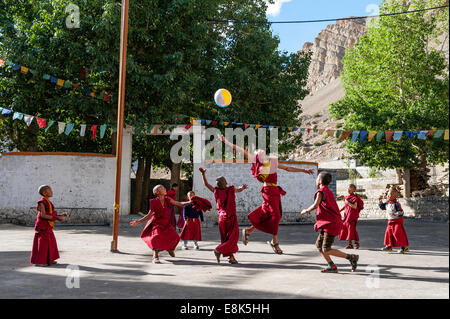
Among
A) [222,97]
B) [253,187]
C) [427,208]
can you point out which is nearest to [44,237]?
[222,97]

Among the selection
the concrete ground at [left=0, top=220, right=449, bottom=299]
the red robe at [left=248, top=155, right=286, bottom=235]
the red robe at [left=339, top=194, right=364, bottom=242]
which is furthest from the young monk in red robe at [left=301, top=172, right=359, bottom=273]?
the red robe at [left=339, top=194, right=364, bottom=242]

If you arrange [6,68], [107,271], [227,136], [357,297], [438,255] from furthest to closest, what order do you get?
[227,136] → [6,68] → [438,255] → [107,271] → [357,297]

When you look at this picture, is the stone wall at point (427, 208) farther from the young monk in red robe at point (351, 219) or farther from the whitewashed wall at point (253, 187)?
the young monk in red robe at point (351, 219)

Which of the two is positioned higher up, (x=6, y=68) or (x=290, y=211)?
(x=6, y=68)

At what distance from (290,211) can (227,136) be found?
16.6ft

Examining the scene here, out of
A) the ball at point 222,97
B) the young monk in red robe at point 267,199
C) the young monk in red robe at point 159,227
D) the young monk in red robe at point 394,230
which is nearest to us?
the young monk in red robe at point 159,227

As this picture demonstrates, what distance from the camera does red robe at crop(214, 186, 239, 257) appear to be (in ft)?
29.4

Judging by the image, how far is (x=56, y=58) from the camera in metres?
17.8

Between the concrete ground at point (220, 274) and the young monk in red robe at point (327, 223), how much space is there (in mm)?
303

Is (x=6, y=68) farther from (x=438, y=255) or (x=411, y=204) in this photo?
(x=411, y=204)

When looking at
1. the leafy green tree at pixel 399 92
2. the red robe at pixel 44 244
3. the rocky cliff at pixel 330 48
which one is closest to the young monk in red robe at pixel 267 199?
the red robe at pixel 44 244

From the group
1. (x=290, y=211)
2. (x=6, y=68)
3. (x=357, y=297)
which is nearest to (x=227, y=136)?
(x=290, y=211)

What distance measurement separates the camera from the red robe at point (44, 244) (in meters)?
8.60

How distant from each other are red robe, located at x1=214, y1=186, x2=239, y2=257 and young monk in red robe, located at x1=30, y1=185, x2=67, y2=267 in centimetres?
297
